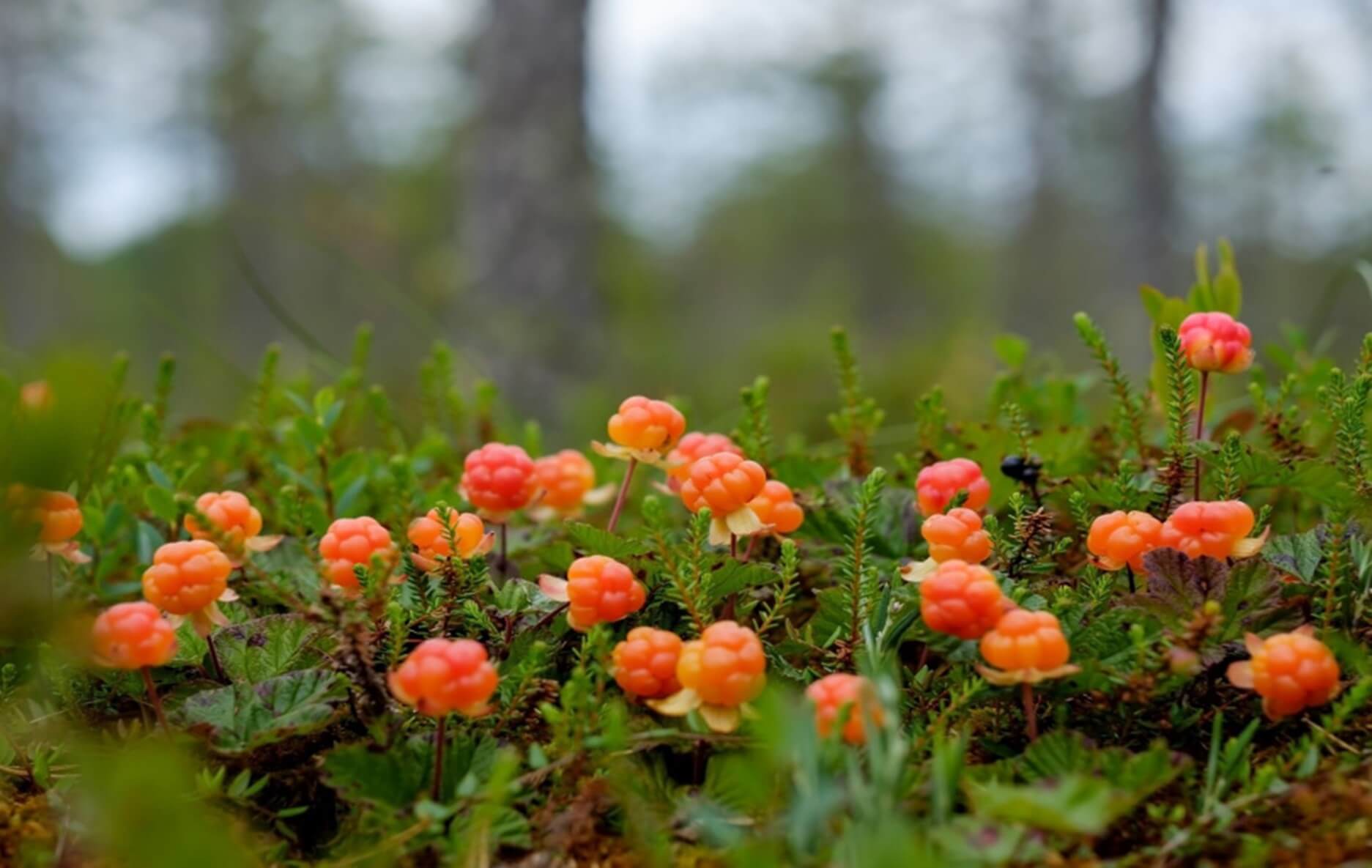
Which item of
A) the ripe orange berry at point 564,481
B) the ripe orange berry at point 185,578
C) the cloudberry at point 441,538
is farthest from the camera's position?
the ripe orange berry at point 564,481

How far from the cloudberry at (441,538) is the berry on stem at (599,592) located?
119 mm

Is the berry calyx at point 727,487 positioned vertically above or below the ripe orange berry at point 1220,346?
below

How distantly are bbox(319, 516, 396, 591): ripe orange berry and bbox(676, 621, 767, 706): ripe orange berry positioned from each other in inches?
10.3

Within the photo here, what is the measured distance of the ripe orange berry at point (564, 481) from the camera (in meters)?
1.06

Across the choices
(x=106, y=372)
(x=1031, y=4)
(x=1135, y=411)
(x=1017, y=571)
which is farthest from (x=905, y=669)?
(x=1031, y=4)

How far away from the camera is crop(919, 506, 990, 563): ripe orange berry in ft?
2.30

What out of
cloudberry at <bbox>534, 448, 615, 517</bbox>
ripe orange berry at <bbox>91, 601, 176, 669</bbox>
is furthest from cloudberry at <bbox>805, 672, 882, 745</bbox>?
cloudberry at <bbox>534, 448, 615, 517</bbox>

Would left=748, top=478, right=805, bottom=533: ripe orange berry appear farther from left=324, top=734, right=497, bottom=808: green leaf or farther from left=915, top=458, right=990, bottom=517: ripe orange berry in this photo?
left=324, top=734, right=497, bottom=808: green leaf

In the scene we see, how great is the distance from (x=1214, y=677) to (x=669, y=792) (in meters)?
0.38

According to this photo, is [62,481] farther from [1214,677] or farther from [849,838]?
[1214,677]

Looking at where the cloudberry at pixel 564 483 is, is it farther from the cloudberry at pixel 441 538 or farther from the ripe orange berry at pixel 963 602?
the ripe orange berry at pixel 963 602

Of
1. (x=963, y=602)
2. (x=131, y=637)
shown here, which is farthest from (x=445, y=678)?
(x=963, y=602)

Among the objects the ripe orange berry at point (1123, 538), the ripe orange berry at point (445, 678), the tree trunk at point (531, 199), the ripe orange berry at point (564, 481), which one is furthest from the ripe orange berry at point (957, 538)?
the tree trunk at point (531, 199)

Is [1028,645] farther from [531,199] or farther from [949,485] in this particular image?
[531,199]
